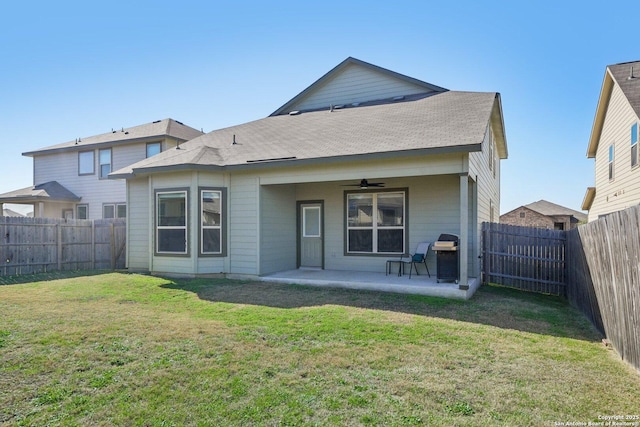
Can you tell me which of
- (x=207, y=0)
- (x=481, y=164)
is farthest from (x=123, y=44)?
(x=481, y=164)

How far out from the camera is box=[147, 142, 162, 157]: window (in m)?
18.0

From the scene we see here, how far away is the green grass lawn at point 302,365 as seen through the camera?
3.02m

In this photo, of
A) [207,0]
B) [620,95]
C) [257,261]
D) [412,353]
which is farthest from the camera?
[620,95]

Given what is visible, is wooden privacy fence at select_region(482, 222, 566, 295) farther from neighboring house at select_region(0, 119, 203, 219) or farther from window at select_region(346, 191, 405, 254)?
neighboring house at select_region(0, 119, 203, 219)

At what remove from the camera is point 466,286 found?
7508 millimetres

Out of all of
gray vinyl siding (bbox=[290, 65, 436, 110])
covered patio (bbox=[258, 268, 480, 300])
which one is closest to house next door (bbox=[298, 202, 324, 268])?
covered patio (bbox=[258, 268, 480, 300])

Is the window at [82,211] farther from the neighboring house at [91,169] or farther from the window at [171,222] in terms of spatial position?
the window at [171,222]

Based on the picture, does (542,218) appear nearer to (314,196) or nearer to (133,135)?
(314,196)

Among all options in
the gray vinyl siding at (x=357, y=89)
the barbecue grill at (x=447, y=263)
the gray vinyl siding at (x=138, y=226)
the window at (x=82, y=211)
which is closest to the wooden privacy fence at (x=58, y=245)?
the gray vinyl siding at (x=138, y=226)

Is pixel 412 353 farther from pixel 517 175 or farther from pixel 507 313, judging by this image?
pixel 517 175

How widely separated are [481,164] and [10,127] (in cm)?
2157

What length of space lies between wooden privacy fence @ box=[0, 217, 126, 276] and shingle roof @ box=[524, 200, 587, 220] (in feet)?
120

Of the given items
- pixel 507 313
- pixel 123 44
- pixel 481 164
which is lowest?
pixel 507 313

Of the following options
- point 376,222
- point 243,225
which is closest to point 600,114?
point 376,222
